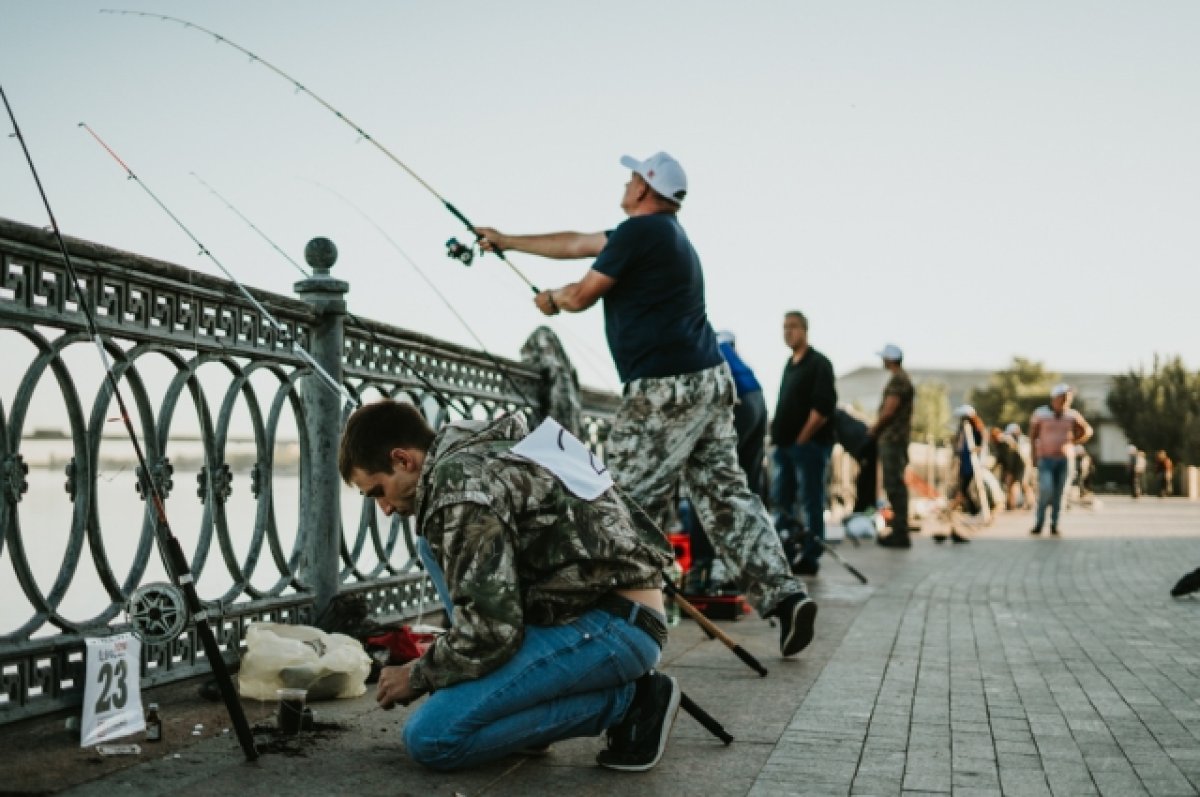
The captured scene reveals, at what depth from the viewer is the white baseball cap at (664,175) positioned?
641 cm

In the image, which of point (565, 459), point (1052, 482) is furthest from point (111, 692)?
point (1052, 482)

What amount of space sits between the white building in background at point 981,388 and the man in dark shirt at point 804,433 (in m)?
91.3

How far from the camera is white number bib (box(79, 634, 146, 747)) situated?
430 cm

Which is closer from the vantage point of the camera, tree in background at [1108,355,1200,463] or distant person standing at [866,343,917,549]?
distant person standing at [866,343,917,549]

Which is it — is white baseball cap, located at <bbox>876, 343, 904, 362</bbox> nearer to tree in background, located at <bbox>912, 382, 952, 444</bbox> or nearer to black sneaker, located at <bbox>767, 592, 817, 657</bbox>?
black sneaker, located at <bbox>767, 592, 817, 657</bbox>

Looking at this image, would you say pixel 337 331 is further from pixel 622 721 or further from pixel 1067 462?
pixel 1067 462

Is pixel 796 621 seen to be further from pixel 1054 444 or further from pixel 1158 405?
pixel 1158 405

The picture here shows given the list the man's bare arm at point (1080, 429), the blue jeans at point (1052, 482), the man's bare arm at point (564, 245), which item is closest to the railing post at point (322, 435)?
the man's bare arm at point (564, 245)

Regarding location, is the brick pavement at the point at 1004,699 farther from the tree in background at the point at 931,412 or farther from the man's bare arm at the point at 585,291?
the tree in background at the point at 931,412

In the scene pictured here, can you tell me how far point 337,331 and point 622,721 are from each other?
2.85 meters

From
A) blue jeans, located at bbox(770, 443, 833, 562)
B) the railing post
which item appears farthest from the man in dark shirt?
the railing post

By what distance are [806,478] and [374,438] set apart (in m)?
9.07

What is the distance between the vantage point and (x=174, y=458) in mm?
5246

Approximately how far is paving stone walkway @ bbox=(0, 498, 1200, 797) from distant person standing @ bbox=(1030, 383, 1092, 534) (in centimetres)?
1086
